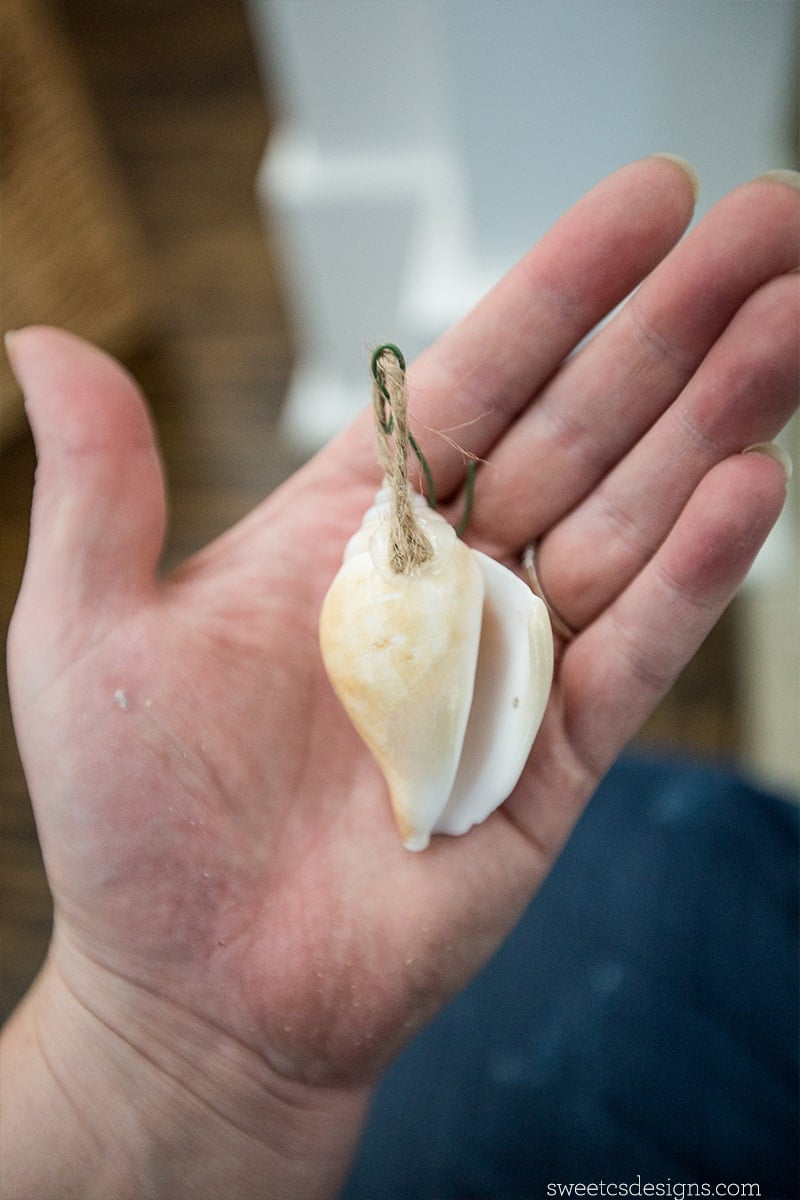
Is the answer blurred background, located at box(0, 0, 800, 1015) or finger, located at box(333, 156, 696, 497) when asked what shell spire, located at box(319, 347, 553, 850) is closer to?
finger, located at box(333, 156, 696, 497)

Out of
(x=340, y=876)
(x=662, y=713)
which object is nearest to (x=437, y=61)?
(x=662, y=713)

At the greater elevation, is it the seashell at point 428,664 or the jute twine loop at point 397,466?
the jute twine loop at point 397,466

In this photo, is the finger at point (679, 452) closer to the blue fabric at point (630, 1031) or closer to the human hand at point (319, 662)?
the human hand at point (319, 662)

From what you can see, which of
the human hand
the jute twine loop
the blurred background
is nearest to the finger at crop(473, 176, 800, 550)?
the human hand

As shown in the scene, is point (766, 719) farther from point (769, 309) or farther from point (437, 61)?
point (437, 61)

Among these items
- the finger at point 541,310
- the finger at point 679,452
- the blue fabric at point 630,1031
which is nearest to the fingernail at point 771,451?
the finger at point 679,452

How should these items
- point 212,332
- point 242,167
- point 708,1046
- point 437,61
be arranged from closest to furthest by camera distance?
point 708,1046 < point 437,61 < point 212,332 < point 242,167
